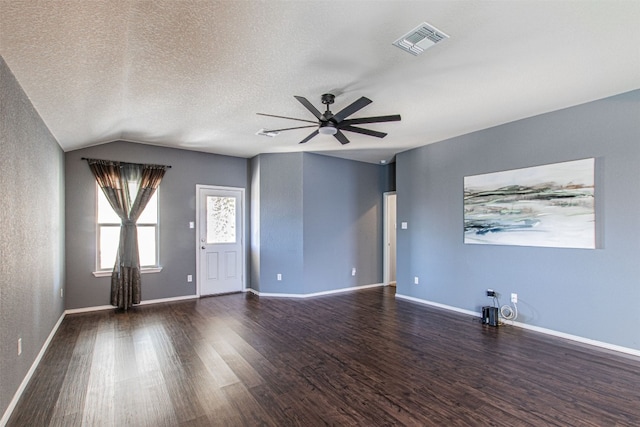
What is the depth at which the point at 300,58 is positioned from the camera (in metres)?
2.42

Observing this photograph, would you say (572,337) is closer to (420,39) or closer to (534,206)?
(534,206)

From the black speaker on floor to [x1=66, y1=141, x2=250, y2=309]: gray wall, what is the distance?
4378mm

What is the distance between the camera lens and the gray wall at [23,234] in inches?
84.7

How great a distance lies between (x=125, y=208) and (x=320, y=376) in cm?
417

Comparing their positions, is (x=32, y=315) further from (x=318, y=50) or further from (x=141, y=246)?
(x=318, y=50)

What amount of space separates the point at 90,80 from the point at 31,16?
0.95m

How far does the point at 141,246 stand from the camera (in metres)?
5.24

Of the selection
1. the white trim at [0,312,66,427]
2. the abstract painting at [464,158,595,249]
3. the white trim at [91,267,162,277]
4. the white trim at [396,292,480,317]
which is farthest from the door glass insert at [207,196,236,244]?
the abstract painting at [464,158,595,249]

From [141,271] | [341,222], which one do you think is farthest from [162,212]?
[341,222]

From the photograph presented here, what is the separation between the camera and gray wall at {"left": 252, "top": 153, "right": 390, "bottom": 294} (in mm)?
5758

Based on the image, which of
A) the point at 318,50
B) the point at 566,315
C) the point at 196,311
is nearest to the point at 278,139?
the point at 318,50

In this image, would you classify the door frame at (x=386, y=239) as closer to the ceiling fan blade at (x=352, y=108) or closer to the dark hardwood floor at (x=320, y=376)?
the dark hardwood floor at (x=320, y=376)

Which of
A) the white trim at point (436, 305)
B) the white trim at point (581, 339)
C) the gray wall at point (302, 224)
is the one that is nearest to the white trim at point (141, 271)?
the gray wall at point (302, 224)

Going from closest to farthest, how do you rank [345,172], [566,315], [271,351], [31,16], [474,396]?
1. [31,16]
2. [474,396]
3. [271,351]
4. [566,315]
5. [345,172]
